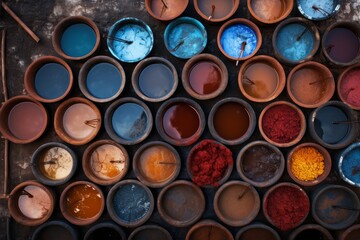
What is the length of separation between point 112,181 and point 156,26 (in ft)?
6.88

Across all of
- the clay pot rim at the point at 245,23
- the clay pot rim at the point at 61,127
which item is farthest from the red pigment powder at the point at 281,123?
the clay pot rim at the point at 61,127

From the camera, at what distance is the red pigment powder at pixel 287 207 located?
12.8 feet

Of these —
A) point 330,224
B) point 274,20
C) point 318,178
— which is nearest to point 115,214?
point 318,178

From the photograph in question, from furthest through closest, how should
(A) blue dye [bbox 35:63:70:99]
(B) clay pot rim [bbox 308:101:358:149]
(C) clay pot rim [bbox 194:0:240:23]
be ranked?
(A) blue dye [bbox 35:63:70:99]
(C) clay pot rim [bbox 194:0:240:23]
(B) clay pot rim [bbox 308:101:358:149]

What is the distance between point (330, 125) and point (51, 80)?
12.0ft

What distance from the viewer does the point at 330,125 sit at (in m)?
4.06

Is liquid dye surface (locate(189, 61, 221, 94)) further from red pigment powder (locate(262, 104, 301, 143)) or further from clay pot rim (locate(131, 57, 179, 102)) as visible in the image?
red pigment powder (locate(262, 104, 301, 143))

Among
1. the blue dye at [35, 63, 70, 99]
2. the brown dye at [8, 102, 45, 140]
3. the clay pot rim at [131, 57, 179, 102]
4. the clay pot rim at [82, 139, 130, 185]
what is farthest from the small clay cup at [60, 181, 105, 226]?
the clay pot rim at [131, 57, 179, 102]

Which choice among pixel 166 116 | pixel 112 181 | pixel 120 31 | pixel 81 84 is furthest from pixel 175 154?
pixel 120 31

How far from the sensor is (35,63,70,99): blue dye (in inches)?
166

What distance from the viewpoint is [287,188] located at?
13.1 feet

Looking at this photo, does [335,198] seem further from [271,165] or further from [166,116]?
[166,116]

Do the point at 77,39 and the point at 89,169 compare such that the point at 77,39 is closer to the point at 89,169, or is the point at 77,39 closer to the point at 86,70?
the point at 86,70

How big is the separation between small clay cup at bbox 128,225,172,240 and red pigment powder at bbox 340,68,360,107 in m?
2.83
